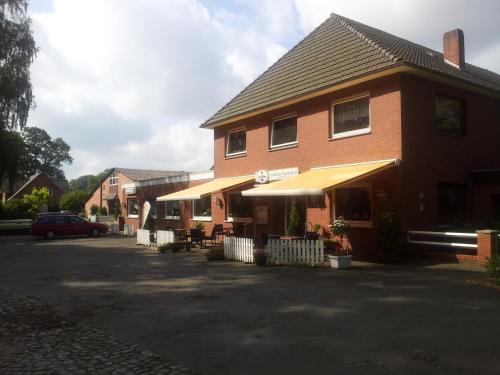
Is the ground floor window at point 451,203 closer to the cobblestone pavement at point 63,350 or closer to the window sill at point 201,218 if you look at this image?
the window sill at point 201,218

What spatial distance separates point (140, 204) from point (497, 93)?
74.9ft

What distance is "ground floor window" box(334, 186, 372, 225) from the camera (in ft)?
47.5

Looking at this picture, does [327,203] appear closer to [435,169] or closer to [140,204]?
[435,169]

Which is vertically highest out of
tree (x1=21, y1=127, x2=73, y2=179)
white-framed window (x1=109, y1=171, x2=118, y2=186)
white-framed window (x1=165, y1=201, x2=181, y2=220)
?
tree (x1=21, y1=127, x2=73, y2=179)

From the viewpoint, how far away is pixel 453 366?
4918 mm

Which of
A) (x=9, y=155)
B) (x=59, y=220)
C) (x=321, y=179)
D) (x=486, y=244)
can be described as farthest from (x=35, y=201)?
(x=486, y=244)

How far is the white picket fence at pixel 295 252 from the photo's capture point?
13.0 metres

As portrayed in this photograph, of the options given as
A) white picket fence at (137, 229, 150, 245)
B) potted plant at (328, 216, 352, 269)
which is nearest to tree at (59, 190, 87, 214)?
white picket fence at (137, 229, 150, 245)

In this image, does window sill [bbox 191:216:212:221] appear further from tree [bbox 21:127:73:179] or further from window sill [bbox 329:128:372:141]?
tree [bbox 21:127:73:179]

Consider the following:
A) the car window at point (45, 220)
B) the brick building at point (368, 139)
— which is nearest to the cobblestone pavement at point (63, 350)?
the brick building at point (368, 139)

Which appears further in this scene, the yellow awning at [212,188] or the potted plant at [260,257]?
the yellow awning at [212,188]

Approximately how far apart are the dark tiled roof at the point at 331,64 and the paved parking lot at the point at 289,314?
21.8ft

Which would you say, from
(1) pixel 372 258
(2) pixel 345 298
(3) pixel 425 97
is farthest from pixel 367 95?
(2) pixel 345 298

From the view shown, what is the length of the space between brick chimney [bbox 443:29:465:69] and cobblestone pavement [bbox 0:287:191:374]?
16880mm
